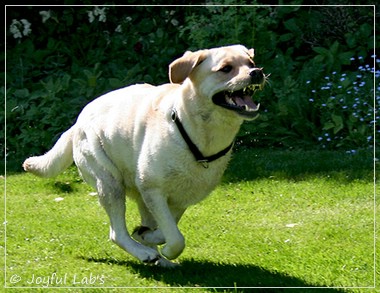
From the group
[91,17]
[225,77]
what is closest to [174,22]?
[91,17]

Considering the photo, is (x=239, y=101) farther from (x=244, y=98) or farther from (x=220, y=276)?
(x=220, y=276)

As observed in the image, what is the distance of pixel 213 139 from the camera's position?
5.40 metres

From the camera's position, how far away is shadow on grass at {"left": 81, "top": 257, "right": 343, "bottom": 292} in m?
5.20

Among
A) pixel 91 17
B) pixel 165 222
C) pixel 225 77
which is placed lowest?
pixel 91 17

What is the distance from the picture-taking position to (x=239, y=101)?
5227 millimetres

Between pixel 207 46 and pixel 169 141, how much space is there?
422 centimetres

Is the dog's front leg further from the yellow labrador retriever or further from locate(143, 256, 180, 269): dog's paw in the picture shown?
locate(143, 256, 180, 269): dog's paw

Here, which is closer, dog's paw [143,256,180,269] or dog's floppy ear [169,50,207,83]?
dog's floppy ear [169,50,207,83]

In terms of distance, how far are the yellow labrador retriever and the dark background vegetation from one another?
9.69ft

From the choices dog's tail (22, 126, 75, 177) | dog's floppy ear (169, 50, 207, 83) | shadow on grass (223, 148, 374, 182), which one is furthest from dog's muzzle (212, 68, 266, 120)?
shadow on grass (223, 148, 374, 182)

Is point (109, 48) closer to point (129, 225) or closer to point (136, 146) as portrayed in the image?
point (129, 225)

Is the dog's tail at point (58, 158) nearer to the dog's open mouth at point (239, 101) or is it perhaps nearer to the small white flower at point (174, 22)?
the dog's open mouth at point (239, 101)

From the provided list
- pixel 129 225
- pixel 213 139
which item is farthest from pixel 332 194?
pixel 213 139

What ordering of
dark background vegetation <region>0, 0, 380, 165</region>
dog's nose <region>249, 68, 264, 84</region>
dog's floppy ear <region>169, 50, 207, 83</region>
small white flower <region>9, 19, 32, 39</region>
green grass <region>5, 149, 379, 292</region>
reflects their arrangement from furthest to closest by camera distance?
small white flower <region>9, 19, 32, 39</region>
dark background vegetation <region>0, 0, 380, 165</region>
green grass <region>5, 149, 379, 292</region>
dog's floppy ear <region>169, 50, 207, 83</region>
dog's nose <region>249, 68, 264, 84</region>
